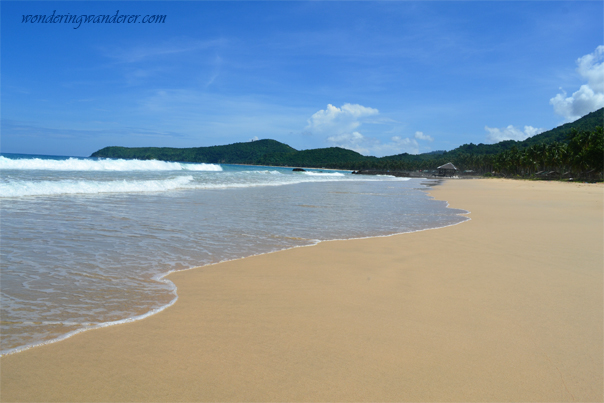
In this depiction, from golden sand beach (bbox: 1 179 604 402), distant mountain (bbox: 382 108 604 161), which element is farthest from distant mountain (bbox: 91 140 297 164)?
golden sand beach (bbox: 1 179 604 402)

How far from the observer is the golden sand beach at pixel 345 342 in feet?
7.79

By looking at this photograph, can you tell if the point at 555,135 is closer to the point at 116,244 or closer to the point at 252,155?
the point at 252,155

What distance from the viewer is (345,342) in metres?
2.95

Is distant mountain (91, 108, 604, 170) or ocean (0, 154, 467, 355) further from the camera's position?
distant mountain (91, 108, 604, 170)

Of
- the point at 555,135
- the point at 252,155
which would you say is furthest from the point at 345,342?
the point at 252,155

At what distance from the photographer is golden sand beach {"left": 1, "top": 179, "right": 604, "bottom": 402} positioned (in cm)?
237

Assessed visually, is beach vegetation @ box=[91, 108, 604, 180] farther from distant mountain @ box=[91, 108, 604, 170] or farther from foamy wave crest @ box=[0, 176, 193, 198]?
foamy wave crest @ box=[0, 176, 193, 198]

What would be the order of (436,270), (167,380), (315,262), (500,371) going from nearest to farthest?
(167,380), (500,371), (436,270), (315,262)

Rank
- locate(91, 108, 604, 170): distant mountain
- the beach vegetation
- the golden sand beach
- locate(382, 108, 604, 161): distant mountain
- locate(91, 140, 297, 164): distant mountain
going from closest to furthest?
the golden sand beach, the beach vegetation, locate(382, 108, 604, 161): distant mountain, locate(91, 108, 604, 170): distant mountain, locate(91, 140, 297, 164): distant mountain

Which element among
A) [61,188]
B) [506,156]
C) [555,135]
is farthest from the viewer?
[555,135]

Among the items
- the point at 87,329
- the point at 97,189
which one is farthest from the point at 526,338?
the point at 97,189

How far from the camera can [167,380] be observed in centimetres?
242

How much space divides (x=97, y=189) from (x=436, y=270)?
52.0 feet

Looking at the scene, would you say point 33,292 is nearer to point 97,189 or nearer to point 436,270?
point 436,270
